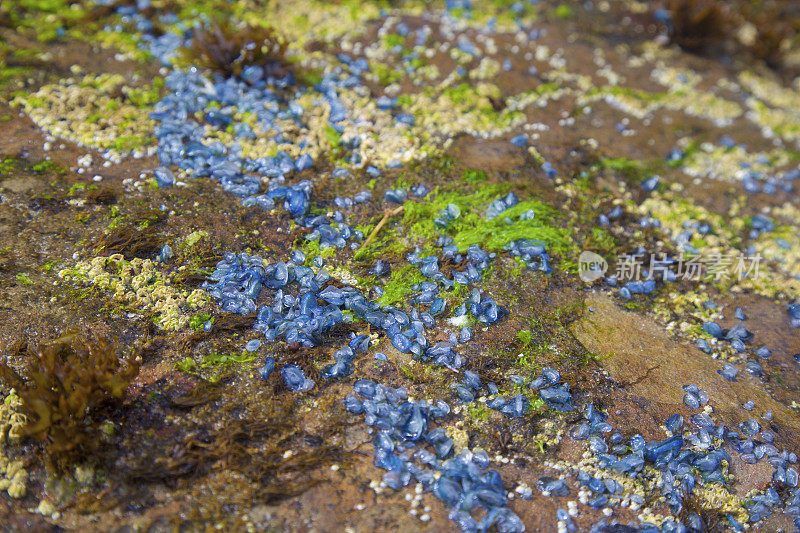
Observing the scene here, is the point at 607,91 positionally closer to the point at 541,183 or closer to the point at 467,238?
the point at 541,183

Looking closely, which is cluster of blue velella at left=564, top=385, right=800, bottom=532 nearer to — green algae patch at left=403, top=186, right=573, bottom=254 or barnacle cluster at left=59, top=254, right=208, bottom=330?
green algae patch at left=403, top=186, right=573, bottom=254

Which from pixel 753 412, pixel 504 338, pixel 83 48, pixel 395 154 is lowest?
pixel 753 412

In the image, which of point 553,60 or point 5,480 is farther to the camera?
point 553,60

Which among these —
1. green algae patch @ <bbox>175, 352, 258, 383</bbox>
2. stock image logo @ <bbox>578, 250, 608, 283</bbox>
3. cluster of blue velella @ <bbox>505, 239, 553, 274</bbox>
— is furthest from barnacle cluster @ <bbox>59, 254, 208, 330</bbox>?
stock image logo @ <bbox>578, 250, 608, 283</bbox>

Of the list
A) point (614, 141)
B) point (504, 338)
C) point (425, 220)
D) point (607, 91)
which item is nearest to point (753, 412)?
point (504, 338)

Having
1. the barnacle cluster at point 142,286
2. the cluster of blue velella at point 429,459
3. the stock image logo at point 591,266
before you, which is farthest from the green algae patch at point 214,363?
the stock image logo at point 591,266
